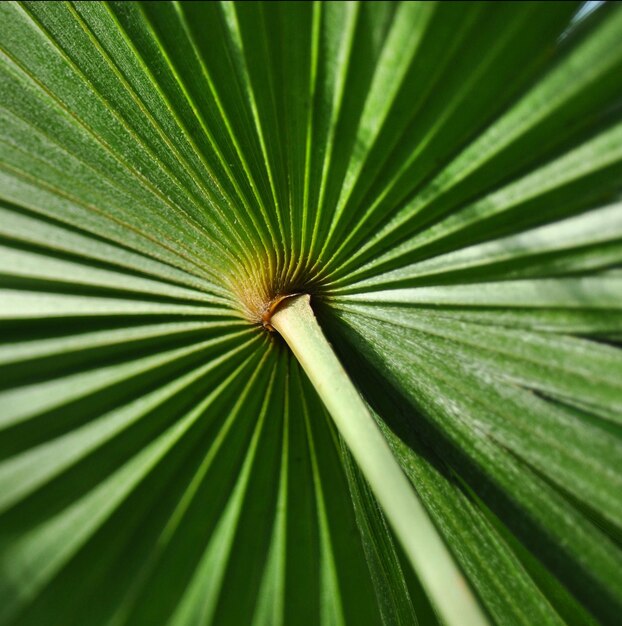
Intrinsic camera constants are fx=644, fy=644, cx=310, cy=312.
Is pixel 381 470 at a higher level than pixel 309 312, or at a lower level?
lower

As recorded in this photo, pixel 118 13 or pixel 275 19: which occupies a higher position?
pixel 275 19

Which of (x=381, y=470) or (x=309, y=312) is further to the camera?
(x=309, y=312)

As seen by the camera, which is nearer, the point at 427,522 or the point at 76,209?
the point at 427,522

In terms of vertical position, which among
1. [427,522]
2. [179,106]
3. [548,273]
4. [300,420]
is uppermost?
[548,273]

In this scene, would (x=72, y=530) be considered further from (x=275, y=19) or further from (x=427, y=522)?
(x=275, y=19)

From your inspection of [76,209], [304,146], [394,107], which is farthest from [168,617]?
[394,107]
